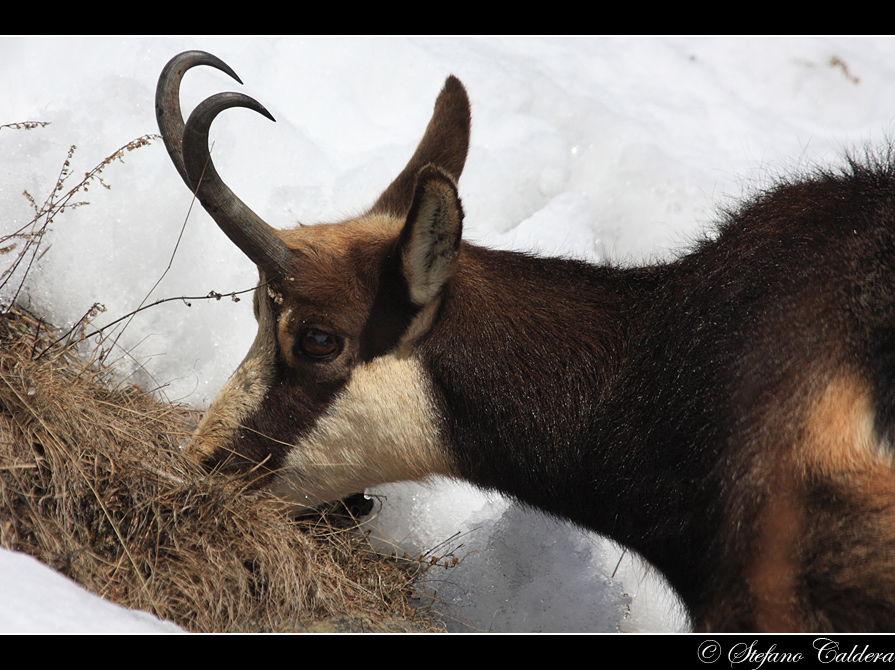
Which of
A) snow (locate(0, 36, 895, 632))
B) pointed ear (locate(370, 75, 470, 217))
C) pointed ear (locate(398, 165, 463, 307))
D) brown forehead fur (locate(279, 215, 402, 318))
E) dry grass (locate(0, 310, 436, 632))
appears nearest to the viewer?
pointed ear (locate(398, 165, 463, 307))

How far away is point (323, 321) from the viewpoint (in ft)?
11.2

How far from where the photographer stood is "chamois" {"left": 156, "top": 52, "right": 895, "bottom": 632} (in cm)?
310

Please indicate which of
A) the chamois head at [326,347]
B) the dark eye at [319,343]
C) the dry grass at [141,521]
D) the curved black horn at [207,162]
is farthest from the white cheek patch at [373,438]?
the curved black horn at [207,162]

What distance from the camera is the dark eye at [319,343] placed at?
3.46m

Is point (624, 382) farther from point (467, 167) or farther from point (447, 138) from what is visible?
point (467, 167)

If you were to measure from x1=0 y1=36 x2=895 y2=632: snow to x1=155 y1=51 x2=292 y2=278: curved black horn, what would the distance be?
130cm

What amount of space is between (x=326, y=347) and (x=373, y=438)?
0.48 metres

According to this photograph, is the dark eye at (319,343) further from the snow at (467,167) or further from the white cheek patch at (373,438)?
the snow at (467,167)

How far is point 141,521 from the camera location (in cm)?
346

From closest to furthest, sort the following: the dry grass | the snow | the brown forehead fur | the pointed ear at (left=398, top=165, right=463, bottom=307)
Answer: the pointed ear at (left=398, top=165, right=463, bottom=307) → the dry grass → the brown forehead fur → the snow

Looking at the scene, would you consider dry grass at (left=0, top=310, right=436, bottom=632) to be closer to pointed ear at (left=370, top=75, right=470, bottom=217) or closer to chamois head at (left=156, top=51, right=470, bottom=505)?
chamois head at (left=156, top=51, right=470, bottom=505)

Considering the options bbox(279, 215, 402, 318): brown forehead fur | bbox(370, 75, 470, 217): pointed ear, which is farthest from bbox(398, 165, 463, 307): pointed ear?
bbox(370, 75, 470, 217): pointed ear

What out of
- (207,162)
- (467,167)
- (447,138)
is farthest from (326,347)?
(467,167)

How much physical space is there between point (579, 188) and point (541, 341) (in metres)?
3.70
